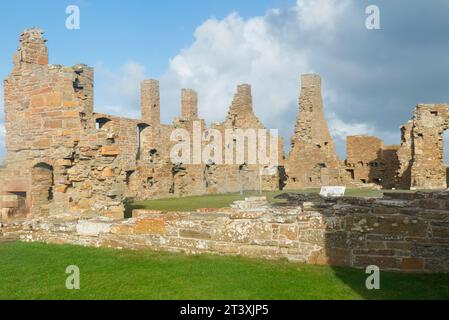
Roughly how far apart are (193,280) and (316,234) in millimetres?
2106

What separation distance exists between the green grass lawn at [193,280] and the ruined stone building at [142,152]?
3718 millimetres

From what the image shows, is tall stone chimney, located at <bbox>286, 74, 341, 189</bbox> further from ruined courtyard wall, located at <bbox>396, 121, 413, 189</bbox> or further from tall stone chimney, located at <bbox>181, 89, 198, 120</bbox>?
tall stone chimney, located at <bbox>181, 89, 198, 120</bbox>

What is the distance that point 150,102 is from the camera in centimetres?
2877

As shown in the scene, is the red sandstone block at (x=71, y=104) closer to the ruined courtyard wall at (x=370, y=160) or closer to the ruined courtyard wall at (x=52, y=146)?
the ruined courtyard wall at (x=52, y=146)

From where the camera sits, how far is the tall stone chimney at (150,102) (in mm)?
28641

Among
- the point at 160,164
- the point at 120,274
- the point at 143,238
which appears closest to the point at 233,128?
Answer: the point at 160,164

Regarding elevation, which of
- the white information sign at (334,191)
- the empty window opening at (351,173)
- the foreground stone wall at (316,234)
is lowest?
the foreground stone wall at (316,234)

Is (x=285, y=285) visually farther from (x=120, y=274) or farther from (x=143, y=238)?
(x=143, y=238)

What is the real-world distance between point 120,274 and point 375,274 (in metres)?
3.60

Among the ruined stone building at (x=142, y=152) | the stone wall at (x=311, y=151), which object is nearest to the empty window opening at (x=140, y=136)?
the ruined stone building at (x=142, y=152)
